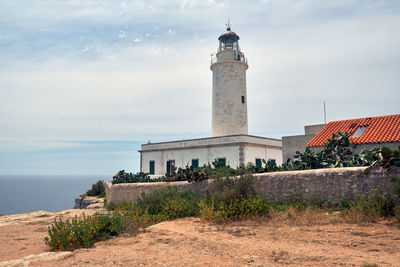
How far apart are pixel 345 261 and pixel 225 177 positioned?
236 inches

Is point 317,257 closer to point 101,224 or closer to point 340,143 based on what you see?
point 101,224

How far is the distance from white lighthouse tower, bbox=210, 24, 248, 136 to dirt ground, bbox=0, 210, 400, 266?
1962 cm

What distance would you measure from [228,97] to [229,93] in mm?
379

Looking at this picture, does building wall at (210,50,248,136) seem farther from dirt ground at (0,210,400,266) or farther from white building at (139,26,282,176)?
dirt ground at (0,210,400,266)

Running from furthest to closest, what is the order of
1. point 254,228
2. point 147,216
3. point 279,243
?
point 147,216 → point 254,228 → point 279,243

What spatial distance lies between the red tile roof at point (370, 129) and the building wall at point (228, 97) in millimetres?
8976

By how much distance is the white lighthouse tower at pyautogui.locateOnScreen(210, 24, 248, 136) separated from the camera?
27.5 m

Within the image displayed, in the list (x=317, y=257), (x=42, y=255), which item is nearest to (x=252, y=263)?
(x=317, y=257)

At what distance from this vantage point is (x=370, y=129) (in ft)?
57.8

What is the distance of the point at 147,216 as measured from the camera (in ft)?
30.9

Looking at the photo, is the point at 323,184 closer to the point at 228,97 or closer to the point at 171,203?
the point at 171,203

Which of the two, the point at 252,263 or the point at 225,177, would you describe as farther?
the point at 225,177

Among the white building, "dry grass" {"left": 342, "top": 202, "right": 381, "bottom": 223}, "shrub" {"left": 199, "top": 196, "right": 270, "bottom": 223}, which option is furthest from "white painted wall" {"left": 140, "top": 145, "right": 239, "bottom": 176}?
"dry grass" {"left": 342, "top": 202, "right": 381, "bottom": 223}

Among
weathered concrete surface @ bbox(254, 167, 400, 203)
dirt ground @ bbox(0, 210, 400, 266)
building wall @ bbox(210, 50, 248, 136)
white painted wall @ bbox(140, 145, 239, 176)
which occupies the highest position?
building wall @ bbox(210, 50, 248, 136)
